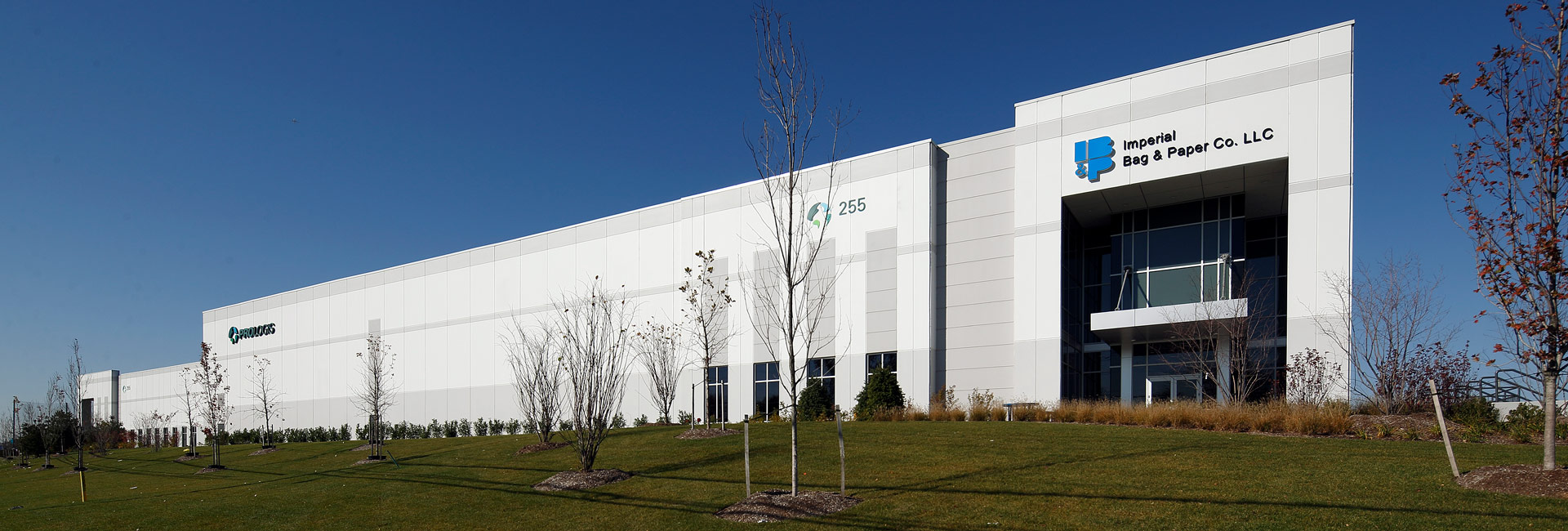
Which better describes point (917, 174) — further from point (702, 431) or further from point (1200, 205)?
point (702, 431)

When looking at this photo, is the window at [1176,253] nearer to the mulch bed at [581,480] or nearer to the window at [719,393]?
the window at [719,393]

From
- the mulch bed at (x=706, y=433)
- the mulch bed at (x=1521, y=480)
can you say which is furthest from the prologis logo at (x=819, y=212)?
the mulch bed at (x=1521, y=480)

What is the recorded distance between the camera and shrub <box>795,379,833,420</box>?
2898 centimetres

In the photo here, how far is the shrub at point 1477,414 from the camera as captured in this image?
17891 mm

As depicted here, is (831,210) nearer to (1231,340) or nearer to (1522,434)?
(1231,340)

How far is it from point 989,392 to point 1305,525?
65.5 ft

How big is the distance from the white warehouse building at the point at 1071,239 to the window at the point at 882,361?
2.9 inches

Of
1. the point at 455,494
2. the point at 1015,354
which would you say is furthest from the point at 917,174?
the point at 455,494

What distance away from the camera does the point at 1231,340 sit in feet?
82.3

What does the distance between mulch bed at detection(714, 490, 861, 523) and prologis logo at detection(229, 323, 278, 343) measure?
2309 inches

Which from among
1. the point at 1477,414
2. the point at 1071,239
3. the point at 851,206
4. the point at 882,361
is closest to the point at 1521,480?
the point at 1477,414

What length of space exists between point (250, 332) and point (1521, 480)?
69831mm

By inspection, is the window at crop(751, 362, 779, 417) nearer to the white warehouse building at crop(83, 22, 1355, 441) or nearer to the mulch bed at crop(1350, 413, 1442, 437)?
the white warehouse building at crop(83, 22, 1355, 441)

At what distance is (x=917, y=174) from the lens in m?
31.6
